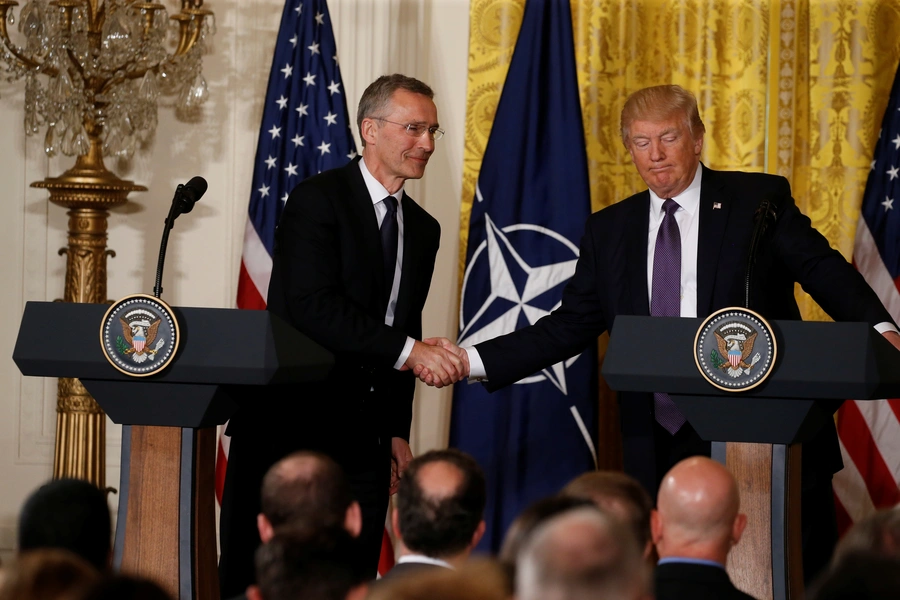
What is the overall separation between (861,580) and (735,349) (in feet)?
5.09

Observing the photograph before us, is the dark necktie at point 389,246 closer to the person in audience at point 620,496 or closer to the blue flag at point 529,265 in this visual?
the blue flag at point 529,265

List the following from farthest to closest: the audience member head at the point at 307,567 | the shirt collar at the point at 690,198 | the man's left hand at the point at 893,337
A: 1. the shirt collar at the point at 690,198
2. the man's left hand at the point at 893,337
3. the audience member head at the point at 307,567

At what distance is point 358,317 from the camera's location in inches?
155

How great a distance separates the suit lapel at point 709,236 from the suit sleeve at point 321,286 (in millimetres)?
1015

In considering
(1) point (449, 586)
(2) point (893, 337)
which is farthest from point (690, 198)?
(1) point (449, 586)

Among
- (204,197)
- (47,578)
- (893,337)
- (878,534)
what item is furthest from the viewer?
(204,197)

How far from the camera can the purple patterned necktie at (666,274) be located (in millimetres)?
3984

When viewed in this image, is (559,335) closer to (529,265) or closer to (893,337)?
(529,265)

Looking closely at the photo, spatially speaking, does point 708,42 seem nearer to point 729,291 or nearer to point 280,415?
point 729,291

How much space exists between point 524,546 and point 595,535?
0.35ft

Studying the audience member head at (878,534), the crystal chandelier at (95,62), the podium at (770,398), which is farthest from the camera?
the crystal chandelier at (95,62)

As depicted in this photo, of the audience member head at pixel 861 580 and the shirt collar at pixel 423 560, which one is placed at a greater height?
the audience member head at pixel 861 580

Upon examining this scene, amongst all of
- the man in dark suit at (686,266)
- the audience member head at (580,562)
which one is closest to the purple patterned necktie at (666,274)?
the man in dark suit at (686,266)

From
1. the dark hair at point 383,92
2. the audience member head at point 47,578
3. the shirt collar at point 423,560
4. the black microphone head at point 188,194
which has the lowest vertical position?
the shirt collar at point 423,560
